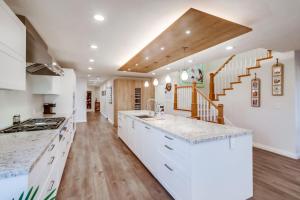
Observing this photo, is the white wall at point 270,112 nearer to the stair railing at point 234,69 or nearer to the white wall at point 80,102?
the stair railing at point 234,69

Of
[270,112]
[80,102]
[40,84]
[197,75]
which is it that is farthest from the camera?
[80,102]

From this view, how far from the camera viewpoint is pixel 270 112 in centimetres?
392

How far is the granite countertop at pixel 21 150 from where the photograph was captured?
99 centimetres

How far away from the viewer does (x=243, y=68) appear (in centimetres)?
466

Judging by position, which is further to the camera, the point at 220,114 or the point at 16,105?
the point at 220,114

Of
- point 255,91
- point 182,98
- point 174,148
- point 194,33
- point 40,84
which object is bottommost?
point 174,148

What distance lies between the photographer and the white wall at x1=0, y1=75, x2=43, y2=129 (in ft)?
6.64

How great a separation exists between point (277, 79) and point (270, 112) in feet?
2.70

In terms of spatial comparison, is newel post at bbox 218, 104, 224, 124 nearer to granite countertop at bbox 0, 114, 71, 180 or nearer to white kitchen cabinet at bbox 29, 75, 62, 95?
granite countertop at bbox 0, 114, 71, 180

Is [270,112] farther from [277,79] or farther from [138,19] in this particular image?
[138,19]

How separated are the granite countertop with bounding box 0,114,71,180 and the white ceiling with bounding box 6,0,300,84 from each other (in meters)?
1.53

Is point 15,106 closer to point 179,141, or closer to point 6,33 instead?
point 6,33

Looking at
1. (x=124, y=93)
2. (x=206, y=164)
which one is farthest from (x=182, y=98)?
(x=206, y=164)

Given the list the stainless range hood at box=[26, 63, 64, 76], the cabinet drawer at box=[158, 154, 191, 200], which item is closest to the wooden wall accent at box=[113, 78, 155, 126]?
the stainless range hood at box=[26, 63, 64, 76]
